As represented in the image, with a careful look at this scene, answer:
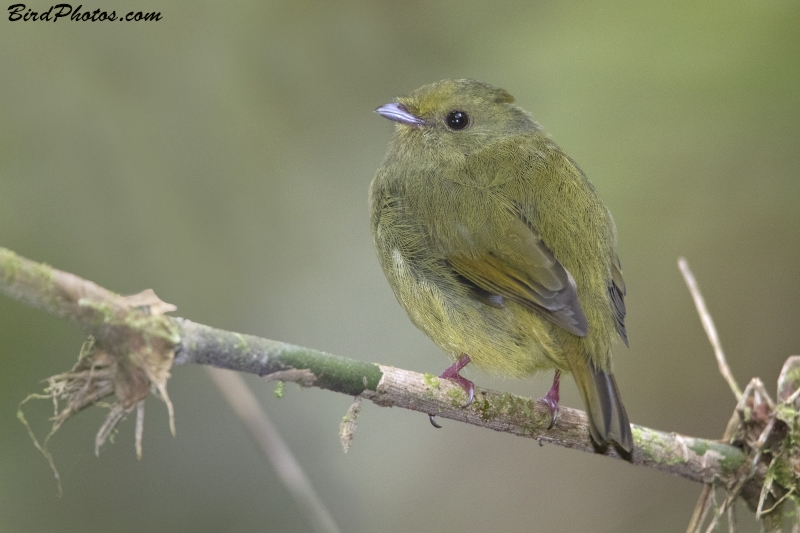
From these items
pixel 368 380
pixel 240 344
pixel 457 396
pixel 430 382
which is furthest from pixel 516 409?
pixel 240 344

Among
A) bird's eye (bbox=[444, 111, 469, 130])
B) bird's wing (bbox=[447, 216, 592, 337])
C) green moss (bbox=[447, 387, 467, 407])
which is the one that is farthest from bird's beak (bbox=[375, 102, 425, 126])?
green moss (bbox=[447, 387, 467, 407])

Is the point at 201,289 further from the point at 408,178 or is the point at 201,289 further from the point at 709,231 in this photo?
the point at 709,231

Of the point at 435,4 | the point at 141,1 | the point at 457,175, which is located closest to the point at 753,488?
the point at 457,175

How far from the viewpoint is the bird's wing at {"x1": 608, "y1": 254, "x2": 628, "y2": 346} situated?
286 centimetres

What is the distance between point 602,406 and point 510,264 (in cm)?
55

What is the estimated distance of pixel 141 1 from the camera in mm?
3738


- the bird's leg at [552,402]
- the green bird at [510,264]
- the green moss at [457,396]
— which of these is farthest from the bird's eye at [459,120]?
the green moss at [457,396]

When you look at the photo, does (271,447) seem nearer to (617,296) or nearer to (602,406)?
(602,406)

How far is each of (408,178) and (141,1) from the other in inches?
65.2

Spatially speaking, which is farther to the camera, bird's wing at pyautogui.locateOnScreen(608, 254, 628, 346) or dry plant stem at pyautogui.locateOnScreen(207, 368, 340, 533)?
bird's wing at pyautogui.locateOnScreen(608, 254, 628, 346)

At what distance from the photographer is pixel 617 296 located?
9.59 feet

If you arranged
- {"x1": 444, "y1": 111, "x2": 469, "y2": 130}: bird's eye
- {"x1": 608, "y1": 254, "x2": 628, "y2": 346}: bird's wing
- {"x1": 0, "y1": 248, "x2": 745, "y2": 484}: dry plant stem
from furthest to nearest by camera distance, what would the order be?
{"x1": 444, "y1": 111, "x2": 469, "y2": 130}: bird's eye → {"x1": 608, "y1": 254, "x2": 628, "y2": 346}: bird's wing → {"x1": 0, "y1": 248, "x2": 745, "y2": 484}: dry plant stem

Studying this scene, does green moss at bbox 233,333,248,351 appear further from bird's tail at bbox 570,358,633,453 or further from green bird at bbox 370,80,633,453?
bird's tail at bbox 570,358,633,453

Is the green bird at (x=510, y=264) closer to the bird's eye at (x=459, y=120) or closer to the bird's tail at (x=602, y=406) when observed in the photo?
the bird's tail at (x=602, y=406)
